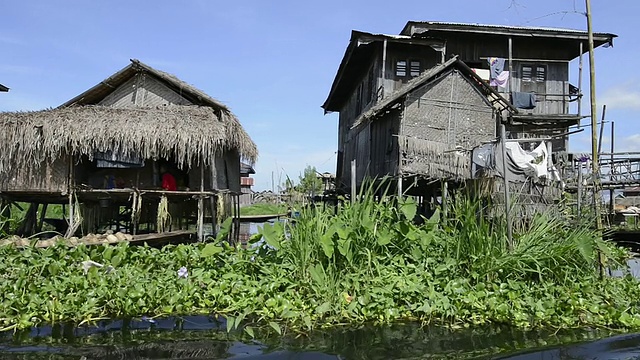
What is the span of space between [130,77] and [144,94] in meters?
0.61

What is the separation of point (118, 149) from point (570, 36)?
1593 centimetres

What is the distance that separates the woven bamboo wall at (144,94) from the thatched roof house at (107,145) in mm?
494

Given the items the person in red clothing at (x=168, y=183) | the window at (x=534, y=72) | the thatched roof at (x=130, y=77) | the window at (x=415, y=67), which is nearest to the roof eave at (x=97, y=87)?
the thatched roof at (x=130, y=77)

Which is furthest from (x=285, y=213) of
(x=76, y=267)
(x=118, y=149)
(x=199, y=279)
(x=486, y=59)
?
(x=486, y=59)

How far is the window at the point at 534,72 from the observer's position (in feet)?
63.3

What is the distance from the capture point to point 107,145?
35.4 ft

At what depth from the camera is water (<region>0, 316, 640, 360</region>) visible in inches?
156

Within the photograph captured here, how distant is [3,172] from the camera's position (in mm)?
11219

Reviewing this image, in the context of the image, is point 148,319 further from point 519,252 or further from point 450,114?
point 450,114

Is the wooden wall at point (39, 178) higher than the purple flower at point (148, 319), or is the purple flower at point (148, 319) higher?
the wooden wall at point (39, 178)

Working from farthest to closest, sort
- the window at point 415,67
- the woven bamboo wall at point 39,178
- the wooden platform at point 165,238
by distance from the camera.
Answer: the window at point 415,67 → the woven bamboo wall at point 39,178 → the wooden platform at point 165,238

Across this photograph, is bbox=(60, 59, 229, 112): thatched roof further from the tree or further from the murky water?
the murky water

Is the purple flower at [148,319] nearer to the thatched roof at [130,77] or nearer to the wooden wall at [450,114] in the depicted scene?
the thatched roof at [130,77]

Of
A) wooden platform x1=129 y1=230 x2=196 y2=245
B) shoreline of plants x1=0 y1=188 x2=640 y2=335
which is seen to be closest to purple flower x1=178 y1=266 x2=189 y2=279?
shoreline of plants x1=0 y1=188 x2=640 y2=335
